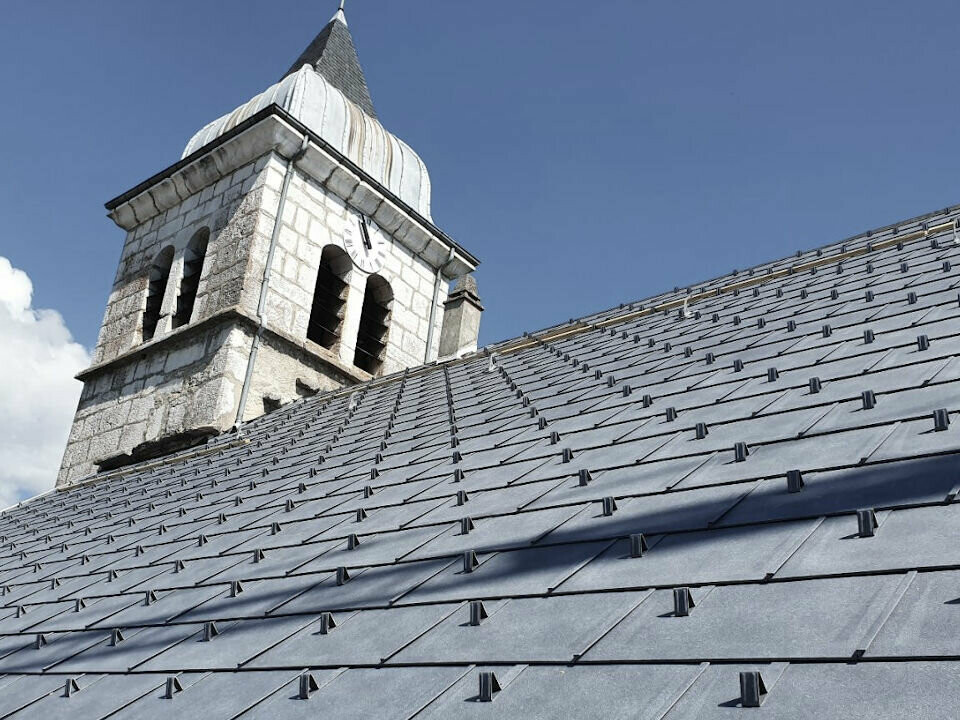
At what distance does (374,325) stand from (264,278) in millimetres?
2203

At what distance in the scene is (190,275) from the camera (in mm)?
12836

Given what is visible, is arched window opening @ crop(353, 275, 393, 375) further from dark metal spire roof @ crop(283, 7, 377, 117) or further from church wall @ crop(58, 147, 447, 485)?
dark metal spire roof @ crop(283, 7, 377, 117)

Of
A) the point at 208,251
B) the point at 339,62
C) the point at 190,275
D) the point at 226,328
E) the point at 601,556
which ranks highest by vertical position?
the point at 339,62

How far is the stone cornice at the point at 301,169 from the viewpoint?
Answer: 12.3 metres

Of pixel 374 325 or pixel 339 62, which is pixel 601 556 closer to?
pixel 374 325

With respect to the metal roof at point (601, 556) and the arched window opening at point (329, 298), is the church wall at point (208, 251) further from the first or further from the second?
the metal roof at point (601, 556)

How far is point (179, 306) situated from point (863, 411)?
35.0 feet

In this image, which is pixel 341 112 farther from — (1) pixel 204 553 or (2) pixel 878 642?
(2) pixel 878 642

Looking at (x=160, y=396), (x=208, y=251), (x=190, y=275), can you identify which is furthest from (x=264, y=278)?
(x=160, y=396)

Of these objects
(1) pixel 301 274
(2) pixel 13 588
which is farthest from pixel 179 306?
(2) pixel 13 588

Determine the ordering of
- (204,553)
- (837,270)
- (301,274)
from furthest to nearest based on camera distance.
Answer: (301,274), (837,270), (204,553)

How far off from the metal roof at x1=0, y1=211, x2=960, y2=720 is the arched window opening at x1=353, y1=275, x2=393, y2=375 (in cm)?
643

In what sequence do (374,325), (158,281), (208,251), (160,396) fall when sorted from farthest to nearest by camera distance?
(374,325) → (158,281) → (208,251) → (160,396)

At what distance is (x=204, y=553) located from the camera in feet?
15.9
